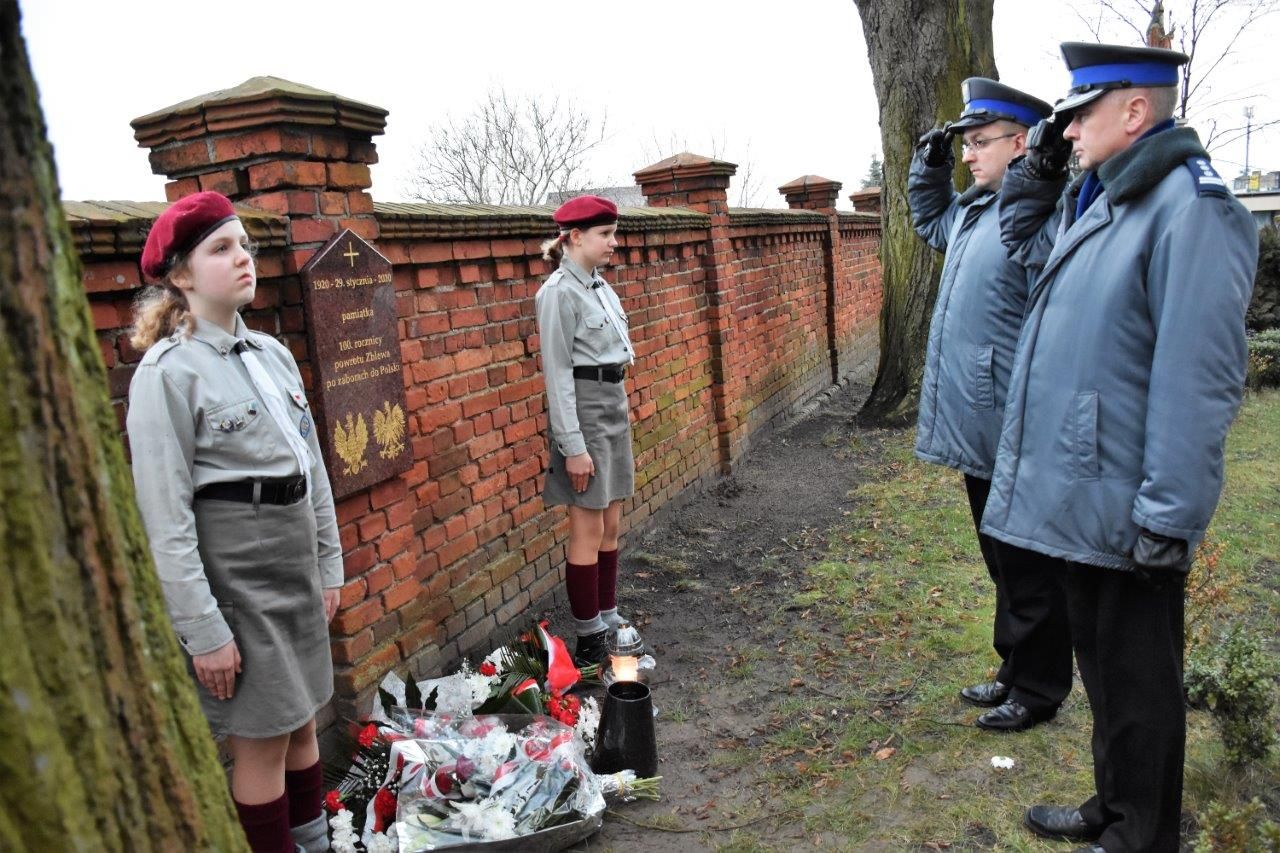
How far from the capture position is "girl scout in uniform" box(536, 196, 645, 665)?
3.86 meters

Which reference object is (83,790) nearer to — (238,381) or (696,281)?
(238,381)

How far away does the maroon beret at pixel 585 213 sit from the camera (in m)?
3.95

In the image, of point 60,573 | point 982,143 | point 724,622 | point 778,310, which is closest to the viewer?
point 60,573

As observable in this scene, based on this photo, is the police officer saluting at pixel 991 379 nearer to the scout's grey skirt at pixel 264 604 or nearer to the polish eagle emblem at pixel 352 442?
the polish eagle emblem at pixel 352 442

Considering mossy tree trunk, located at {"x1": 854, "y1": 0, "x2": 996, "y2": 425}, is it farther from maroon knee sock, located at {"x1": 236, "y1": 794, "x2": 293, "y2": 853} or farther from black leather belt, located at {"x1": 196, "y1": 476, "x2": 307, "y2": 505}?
maroon knee sock, located at {"x1": 236, "y1": 794, "x2": 293, "y2": 853}

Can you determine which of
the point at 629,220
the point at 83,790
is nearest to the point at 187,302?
the point at 83,790

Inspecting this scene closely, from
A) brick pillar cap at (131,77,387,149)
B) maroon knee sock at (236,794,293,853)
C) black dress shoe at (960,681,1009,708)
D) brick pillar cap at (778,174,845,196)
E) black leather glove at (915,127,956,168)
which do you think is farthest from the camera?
brick pillar cap at (778,174,845,196)

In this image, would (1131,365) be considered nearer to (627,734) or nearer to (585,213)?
(627,734)

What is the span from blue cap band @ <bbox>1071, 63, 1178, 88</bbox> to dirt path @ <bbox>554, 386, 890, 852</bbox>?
2.30 m

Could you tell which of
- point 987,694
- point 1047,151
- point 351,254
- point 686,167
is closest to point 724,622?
point 987,694

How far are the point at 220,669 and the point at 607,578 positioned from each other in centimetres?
230

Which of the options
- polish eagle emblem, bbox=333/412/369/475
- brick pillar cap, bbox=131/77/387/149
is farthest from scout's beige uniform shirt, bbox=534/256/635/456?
brick pillar cap, bbox=131/77/387/149

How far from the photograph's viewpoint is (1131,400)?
2283mm

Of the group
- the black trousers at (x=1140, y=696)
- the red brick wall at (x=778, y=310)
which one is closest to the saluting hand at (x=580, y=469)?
the black trousers at (x=1140, y=696)
